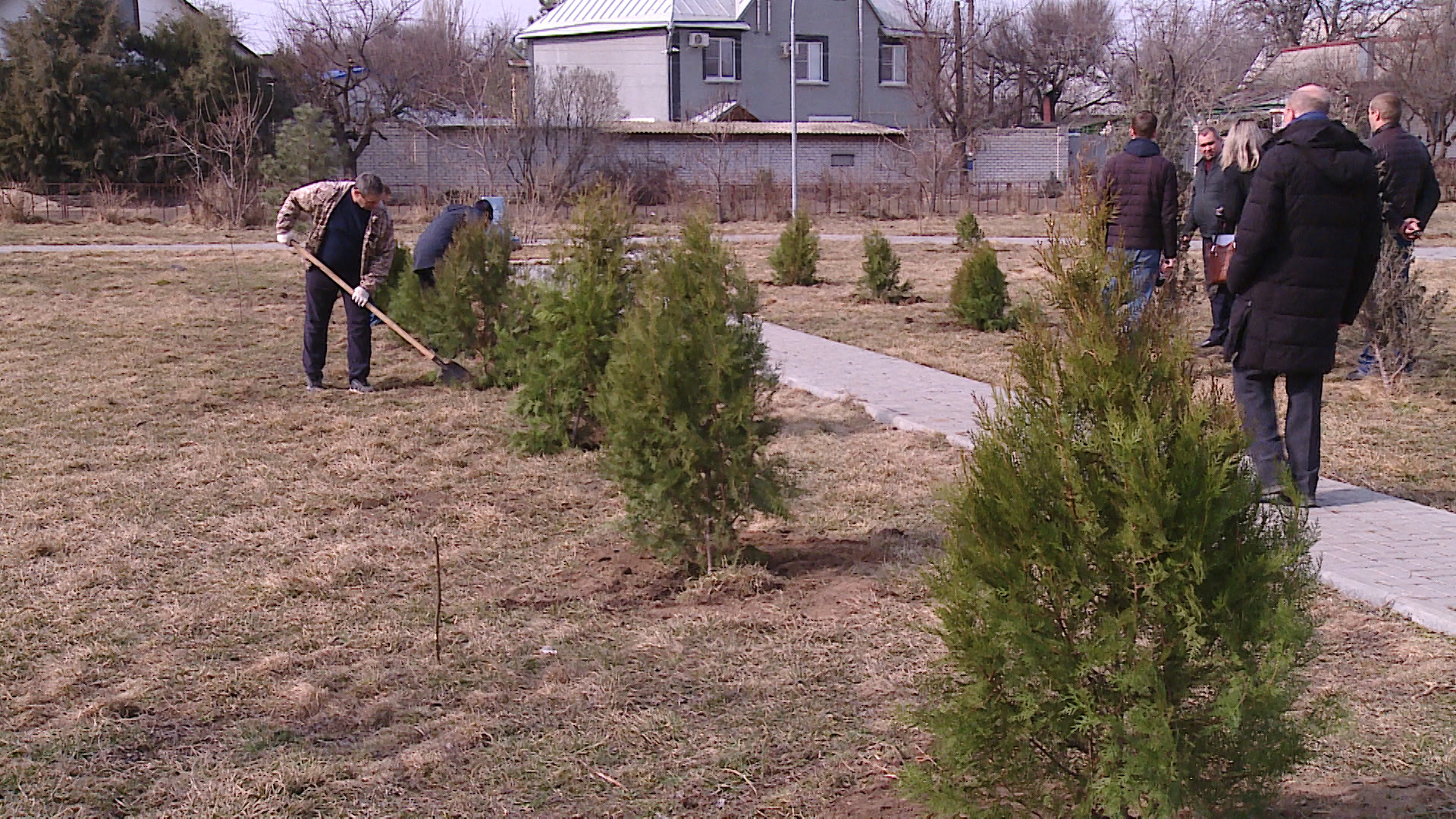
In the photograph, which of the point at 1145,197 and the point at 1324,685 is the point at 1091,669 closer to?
the point at 1324,685

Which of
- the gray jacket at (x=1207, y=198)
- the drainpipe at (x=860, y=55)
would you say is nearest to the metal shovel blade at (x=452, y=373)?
the gray jacket at (x=1207, y=198)

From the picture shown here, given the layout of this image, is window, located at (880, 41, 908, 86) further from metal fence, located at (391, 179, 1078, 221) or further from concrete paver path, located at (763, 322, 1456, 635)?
concrete paver path, located at (763, 322, 1456, 635)

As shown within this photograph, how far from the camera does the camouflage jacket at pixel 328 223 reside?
28.9ft

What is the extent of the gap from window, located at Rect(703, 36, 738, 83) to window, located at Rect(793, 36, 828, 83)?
2596 millimetres

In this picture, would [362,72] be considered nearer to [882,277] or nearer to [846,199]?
[846,199]

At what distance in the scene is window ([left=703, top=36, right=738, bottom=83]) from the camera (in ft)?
153

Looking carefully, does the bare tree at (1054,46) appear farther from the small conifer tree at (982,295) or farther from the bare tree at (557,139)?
the small conifer tree at (982,295)

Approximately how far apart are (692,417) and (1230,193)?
4561 millimetres

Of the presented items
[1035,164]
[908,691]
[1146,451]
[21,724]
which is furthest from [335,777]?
[1035,164]

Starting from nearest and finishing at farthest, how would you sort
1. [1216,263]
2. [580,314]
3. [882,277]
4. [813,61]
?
[580,314]
[1216,263]
[882,277]
[813,61]

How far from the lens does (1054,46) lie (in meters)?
55.2

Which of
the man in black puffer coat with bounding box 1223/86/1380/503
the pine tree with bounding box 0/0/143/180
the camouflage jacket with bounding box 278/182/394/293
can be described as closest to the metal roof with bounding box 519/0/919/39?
the pine tree with bounding box 0/0/143/180

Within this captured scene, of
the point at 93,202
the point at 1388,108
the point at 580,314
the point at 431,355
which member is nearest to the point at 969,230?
the point at 1388,108

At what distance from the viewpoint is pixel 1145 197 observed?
832 cm
